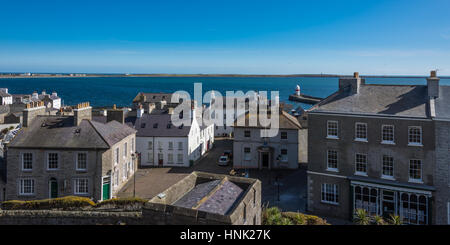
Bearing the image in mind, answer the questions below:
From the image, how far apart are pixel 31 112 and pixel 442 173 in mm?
37502

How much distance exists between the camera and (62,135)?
103ft

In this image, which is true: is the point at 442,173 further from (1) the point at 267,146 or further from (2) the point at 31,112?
(2) the point at 31,112

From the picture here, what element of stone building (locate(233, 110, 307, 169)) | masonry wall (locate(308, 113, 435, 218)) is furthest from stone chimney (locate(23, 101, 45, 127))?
masonry wall (locate(308, 113, 435, 218))

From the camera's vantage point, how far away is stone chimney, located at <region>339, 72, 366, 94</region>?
29.5 m

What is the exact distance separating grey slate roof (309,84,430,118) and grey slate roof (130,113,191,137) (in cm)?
2228

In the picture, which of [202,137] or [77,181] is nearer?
[77,181]

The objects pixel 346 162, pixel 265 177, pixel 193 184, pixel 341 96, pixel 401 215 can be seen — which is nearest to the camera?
pixel 193 184

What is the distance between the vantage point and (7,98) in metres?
99.3

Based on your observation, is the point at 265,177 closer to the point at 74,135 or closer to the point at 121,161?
the point at 121,161

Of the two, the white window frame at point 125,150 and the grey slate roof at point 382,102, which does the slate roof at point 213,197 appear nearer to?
the grey slate roof at point 382,102

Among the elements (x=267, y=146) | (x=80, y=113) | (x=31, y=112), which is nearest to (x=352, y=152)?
(x=267, y=146)
